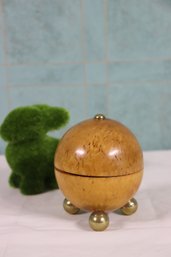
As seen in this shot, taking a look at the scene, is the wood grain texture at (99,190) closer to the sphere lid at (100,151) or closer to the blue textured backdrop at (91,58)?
the sphere lid at (100,151)

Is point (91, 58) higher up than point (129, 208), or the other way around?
point (91, 58)

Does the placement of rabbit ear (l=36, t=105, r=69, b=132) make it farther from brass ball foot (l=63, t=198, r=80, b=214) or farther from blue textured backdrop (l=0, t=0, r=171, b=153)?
blue textured backdrop (l=0, t=0, r=171, b=153)

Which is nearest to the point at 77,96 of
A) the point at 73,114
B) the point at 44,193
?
the point at 73,114

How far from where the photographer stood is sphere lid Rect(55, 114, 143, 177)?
453 millimetres

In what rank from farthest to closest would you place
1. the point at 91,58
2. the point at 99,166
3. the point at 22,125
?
the point at 91,58 → the point at 22,125 → the point at 99,166

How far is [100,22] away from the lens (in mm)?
819

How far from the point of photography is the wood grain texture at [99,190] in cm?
46

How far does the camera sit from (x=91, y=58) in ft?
2.76

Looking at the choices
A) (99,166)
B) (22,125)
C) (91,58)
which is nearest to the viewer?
(99,166)

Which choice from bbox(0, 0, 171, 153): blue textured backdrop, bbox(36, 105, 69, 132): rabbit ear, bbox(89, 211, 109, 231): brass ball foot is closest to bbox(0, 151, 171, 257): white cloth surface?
bbox(89, 211, 109, 231): brass ball foot

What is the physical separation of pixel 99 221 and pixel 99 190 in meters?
0.05

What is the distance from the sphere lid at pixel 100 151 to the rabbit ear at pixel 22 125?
104 mm

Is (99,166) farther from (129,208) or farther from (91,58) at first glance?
(91,58)

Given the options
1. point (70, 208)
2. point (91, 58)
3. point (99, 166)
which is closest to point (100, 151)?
point (99, 166)
